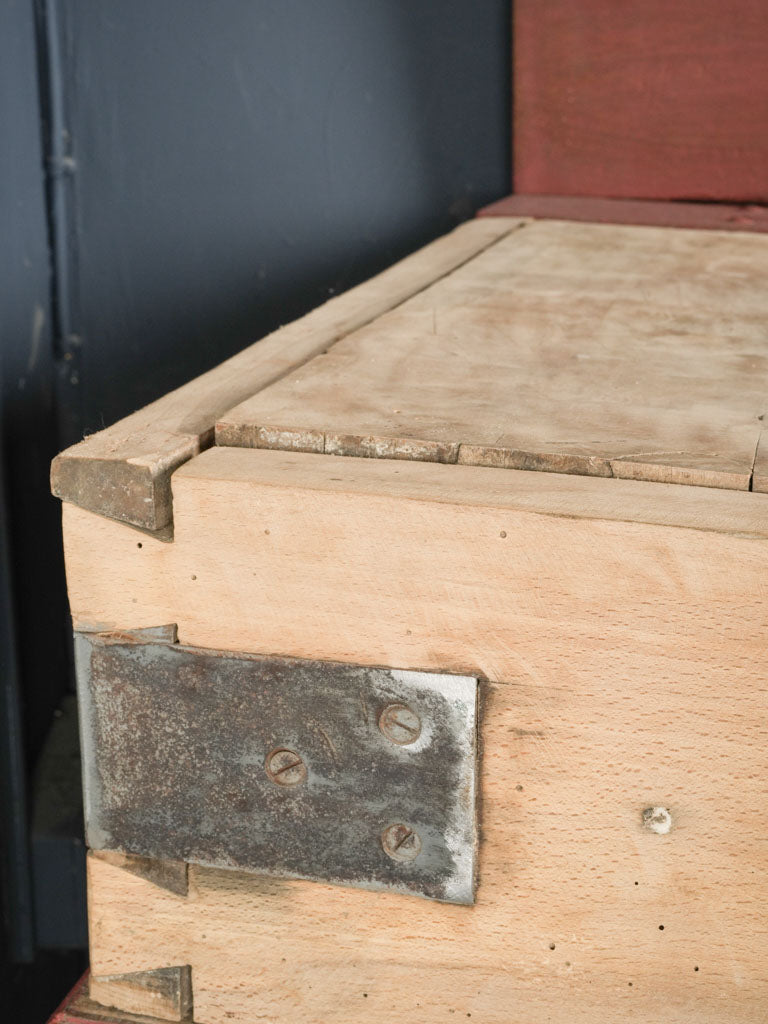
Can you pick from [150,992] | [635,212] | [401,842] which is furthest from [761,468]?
[635,212]

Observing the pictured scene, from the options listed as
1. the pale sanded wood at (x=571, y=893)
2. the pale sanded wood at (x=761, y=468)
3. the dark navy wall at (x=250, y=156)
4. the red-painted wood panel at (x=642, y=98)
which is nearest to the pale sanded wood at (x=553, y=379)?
the pale sanded wood at (x=761, y=468)

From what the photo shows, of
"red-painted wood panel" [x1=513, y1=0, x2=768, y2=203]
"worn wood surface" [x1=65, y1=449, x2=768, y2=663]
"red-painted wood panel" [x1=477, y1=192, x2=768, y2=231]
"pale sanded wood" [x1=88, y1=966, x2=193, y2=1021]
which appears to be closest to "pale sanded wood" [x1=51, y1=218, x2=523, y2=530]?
A: "worn wood surface" [x1=65, y1=449, x2=768, y2=663]

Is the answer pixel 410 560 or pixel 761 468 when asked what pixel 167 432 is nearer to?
pixel 410 560

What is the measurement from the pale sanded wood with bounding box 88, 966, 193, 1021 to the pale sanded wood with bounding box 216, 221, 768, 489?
35cm

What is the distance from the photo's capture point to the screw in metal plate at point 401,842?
27.2 inches

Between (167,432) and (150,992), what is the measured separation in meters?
Result: 0.36

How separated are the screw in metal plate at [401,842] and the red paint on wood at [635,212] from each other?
3.42 feet

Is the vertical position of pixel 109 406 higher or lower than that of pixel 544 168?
lower

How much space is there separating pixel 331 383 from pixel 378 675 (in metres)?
0.24

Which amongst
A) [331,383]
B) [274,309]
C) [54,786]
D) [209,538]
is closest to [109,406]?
[274,309]

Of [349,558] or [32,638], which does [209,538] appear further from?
[32,638]

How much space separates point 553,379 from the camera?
84 centimetres

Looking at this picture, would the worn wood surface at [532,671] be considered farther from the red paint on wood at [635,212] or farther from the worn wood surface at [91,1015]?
the red paint on wood at [635,212]

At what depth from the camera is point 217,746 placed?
70 cm
